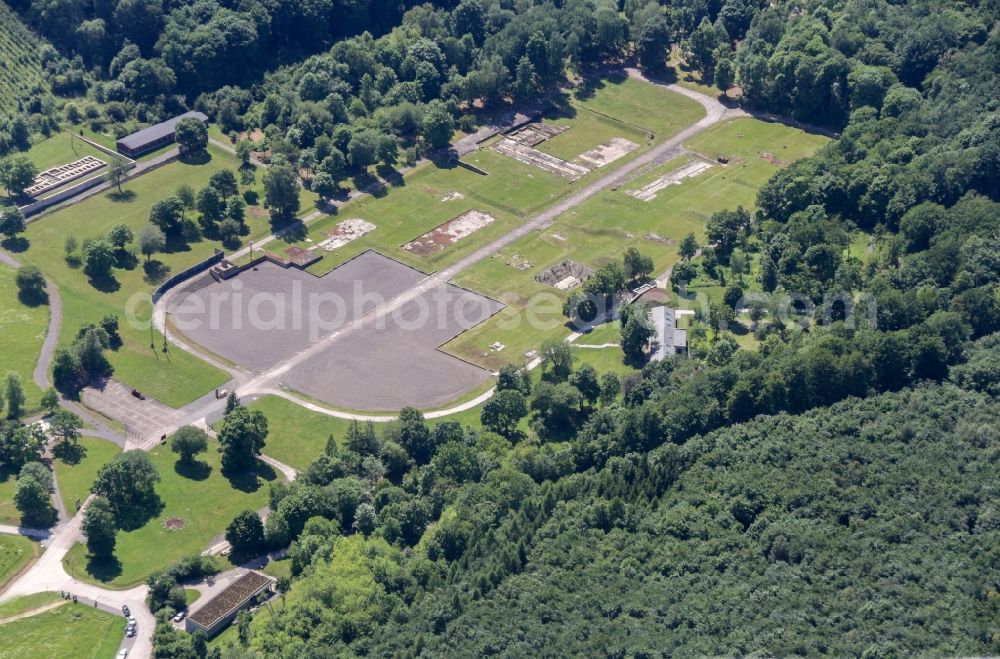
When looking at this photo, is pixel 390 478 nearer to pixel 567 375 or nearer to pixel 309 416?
pixel 309 416

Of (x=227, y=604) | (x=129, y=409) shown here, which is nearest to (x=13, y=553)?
(x=227, y=604)

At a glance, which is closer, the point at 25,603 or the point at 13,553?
the point at 25,603

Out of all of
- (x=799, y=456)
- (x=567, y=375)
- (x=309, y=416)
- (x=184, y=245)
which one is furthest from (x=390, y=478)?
(x=184, y=245)

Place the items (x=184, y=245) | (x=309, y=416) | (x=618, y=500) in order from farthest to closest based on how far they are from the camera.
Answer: (x=184, y=245) → (x=309, y=416) → (x=618, y=500)

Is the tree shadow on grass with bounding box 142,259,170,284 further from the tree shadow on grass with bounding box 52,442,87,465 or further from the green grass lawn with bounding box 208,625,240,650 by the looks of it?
the green grass lawn with bounding box 208,625,240,650

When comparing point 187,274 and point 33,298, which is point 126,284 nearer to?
point 187,274

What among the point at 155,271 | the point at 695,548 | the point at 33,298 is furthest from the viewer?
the point at 155,271
